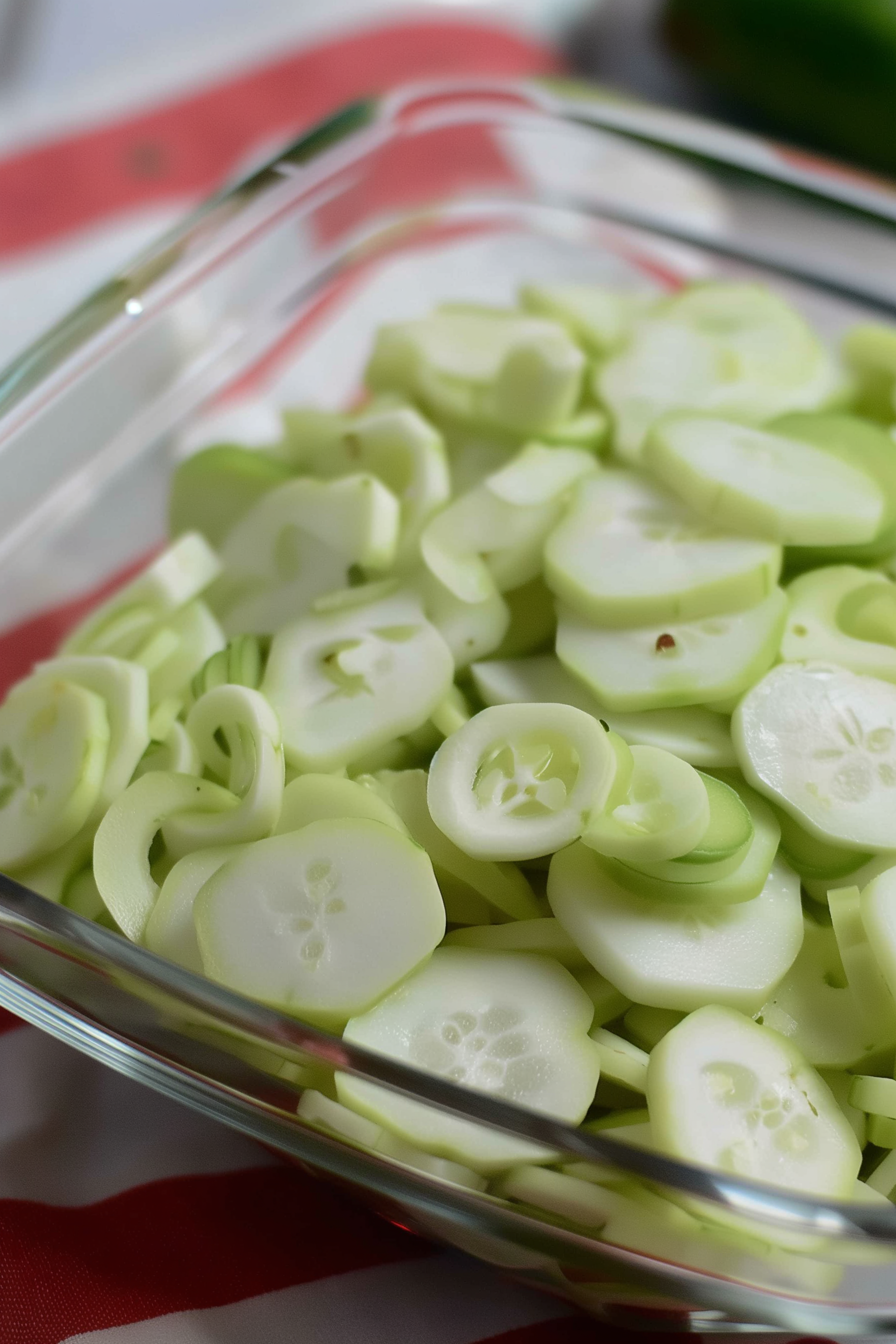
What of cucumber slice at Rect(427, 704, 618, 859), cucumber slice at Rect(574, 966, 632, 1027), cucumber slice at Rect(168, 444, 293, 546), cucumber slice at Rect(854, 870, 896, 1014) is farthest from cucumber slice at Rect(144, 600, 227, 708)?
cucumber slice at Rect(854, 870, 896, 1014)

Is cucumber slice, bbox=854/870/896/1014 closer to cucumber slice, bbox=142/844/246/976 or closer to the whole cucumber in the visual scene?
cucumber slice, bbox=142/844/246/976

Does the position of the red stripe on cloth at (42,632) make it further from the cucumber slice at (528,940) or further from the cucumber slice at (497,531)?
the cucumber slice at (528,940)

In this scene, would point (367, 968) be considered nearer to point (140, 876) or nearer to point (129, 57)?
point (140, 876)

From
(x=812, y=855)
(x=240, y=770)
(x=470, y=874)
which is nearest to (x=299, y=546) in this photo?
(x=240, y=770)

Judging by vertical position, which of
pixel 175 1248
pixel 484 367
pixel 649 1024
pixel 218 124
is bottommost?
pixel 175 1248

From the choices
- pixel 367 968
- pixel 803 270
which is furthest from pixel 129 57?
pixel 367 968

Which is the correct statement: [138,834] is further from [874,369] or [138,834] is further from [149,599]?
[874,369]
